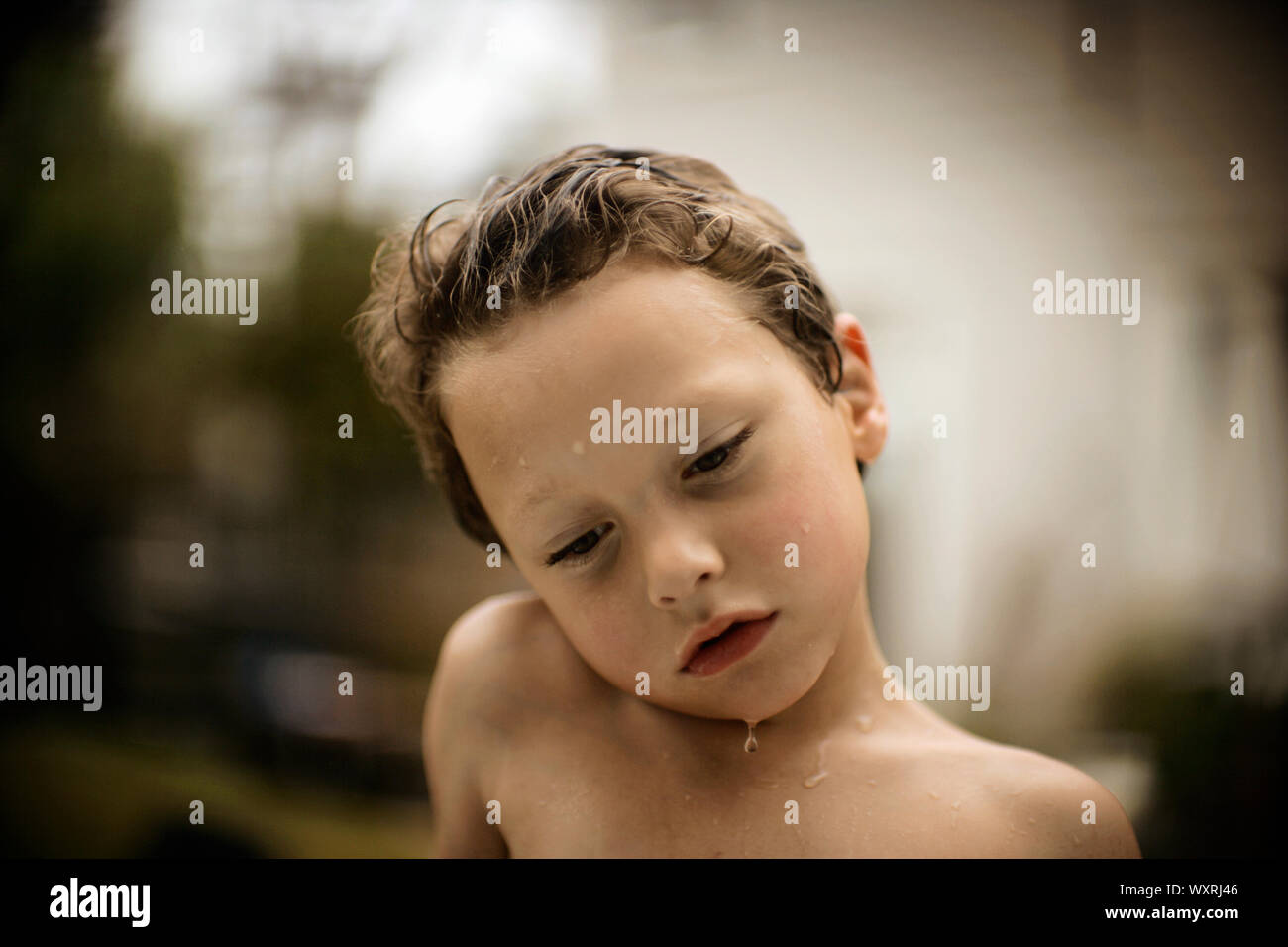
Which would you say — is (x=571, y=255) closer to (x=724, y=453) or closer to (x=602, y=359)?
(x=602, y=359)

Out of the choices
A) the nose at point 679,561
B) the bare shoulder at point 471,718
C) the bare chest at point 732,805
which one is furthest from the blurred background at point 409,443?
the nose at point 679,561

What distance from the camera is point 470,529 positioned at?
0.78 m

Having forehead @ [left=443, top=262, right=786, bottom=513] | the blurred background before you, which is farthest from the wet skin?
the blurred background

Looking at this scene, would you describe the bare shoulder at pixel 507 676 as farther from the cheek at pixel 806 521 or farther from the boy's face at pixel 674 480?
the cheek at pixel 806 521

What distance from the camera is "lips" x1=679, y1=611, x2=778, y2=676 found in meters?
0.61

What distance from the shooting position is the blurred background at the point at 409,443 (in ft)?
2.90

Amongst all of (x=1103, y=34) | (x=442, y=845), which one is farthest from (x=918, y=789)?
(x=1103, y=34)

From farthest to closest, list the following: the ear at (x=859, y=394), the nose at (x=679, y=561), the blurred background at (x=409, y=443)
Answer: the blurred background at (x=409, y=443), the ear at (x=859, y=394), the nose at (x=679, y=561)

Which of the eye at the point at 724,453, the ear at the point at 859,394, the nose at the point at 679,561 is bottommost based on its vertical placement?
the nose at the point at 679,561

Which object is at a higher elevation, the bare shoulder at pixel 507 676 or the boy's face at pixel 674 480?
the boy's face at pixel 674 480

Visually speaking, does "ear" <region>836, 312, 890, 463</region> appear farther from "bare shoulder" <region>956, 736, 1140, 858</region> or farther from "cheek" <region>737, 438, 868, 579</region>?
"bare shoulder" <region>956, 736, 1140, 858</region>

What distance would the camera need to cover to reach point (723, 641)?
63 centimetres

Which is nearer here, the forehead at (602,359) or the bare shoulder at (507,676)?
the forehead at (602,359)
